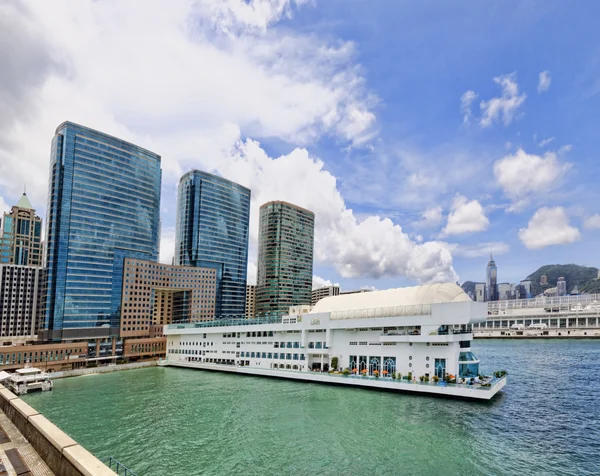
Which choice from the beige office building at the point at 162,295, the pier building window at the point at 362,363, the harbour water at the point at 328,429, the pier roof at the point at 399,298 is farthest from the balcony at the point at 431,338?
the beige office building at the point at 162,295

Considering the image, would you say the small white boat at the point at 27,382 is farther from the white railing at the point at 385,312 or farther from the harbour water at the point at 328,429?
the white railing at the point at 385,312

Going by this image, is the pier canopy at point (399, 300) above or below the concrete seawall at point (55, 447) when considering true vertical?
above

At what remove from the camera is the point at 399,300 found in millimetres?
55594

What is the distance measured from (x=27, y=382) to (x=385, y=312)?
5456 centimetres

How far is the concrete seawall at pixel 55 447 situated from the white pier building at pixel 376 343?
38.4 meters

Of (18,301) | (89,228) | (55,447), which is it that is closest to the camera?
(55,447)

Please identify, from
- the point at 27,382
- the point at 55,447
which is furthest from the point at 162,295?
the point at 55,447

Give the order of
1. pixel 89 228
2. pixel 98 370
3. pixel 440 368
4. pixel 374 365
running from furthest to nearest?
pixel 89 228 → pixel 98 370 → pixel 374 365 → pixel 440 368

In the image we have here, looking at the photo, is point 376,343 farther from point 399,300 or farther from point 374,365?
point 399,300

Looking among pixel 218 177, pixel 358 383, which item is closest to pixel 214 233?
pixel 218 177

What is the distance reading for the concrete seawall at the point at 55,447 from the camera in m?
14.4

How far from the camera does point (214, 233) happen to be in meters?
152

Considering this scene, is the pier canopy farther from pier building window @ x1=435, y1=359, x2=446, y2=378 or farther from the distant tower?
the distant tower

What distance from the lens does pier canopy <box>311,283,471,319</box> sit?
51.6 metres
